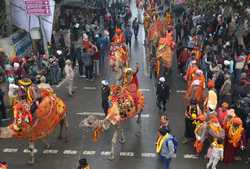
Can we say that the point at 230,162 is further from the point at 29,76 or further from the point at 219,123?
the point at 29,76

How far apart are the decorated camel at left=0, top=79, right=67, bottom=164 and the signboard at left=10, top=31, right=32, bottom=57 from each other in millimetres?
8050

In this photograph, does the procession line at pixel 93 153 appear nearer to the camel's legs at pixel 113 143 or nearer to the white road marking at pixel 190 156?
the white road marking at pixel 190 156

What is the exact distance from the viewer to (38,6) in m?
22.1

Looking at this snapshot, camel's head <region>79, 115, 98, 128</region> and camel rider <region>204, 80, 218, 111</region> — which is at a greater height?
camel rider <region>204, 80, 218, 111</region>

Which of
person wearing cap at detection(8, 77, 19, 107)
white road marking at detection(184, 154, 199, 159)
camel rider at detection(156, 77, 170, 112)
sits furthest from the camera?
camel rider at detection(156, 77, 170, 112)

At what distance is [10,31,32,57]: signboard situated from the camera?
2292cm

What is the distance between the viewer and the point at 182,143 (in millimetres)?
15812

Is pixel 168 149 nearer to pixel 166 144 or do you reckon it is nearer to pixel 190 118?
pixel 166 144

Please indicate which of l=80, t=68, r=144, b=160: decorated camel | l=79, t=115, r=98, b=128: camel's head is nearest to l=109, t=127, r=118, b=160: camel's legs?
l=80, t=68, r=144, b=160: decorated camel

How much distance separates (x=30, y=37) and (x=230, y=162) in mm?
12710

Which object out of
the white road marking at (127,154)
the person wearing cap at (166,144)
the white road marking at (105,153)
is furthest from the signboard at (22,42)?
the person wearing cap at (166,144)

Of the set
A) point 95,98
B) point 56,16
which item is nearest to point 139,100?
point 95,98

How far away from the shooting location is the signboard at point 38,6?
22.0 m

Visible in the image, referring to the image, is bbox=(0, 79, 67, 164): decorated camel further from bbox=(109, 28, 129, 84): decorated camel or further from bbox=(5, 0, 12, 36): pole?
bbox=(5, 0, 12, 36): pole
